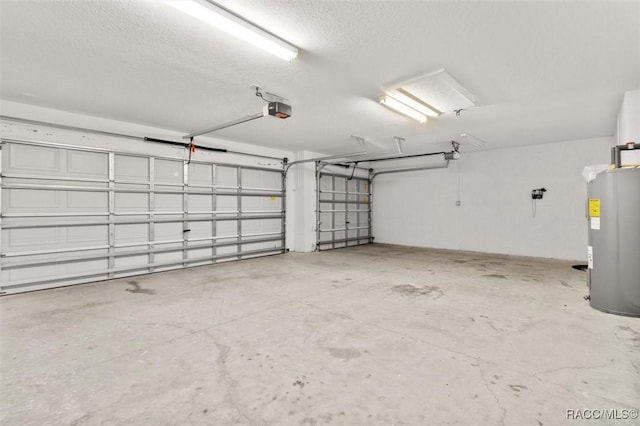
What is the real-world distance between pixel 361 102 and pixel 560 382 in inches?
131

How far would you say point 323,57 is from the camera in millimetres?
2701

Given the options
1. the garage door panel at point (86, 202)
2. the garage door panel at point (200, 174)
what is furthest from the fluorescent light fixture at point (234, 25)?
the garage door panel at point (200, 174)

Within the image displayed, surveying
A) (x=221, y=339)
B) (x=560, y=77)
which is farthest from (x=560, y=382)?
(x=560, y=77)

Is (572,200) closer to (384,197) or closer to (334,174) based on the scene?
(384,197)

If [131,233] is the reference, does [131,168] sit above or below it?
above

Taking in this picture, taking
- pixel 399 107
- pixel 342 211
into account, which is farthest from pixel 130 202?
pixel 342 211

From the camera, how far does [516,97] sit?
3.69 m

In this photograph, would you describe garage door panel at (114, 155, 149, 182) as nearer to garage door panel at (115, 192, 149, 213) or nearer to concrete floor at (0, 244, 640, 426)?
garage door panel at (115, 192, 149, 213)

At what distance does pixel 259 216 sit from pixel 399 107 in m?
3.83

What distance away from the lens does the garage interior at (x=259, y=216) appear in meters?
1.78

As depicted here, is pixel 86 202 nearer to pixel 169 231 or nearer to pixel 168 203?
pixel 168 203

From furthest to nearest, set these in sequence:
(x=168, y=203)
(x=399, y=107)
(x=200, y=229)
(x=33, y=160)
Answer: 1. (x=200, y=229)
2. (x=168, y=203)
3. (x=33, y=160)
4. (x=399, y=107)

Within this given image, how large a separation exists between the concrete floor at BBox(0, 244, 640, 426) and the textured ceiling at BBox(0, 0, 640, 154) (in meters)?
2.40

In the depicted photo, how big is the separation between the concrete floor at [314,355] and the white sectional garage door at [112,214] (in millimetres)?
507
